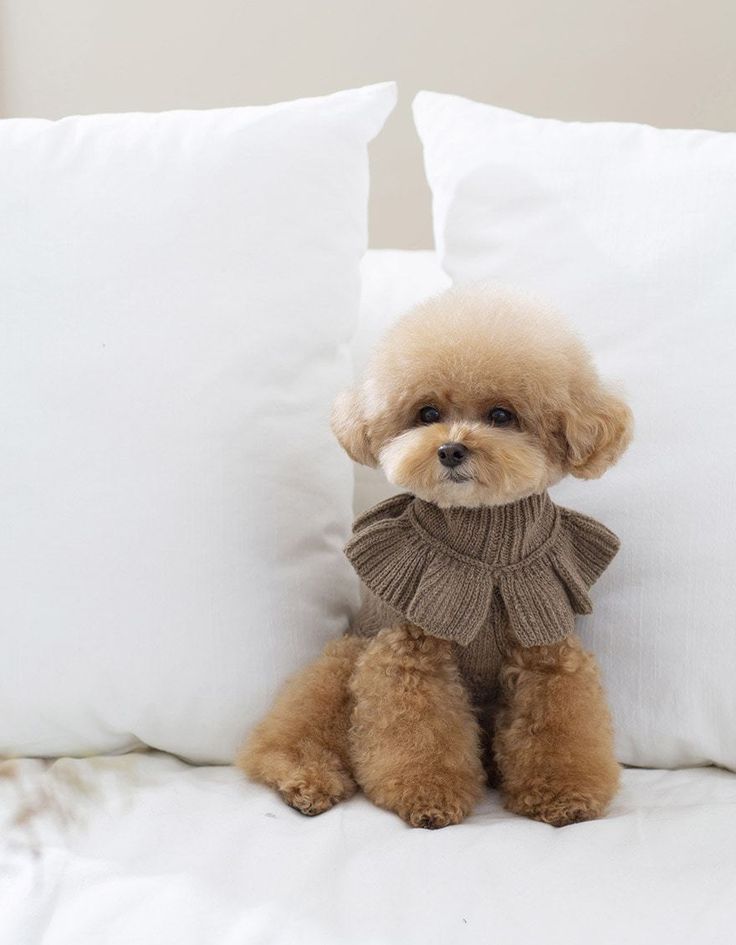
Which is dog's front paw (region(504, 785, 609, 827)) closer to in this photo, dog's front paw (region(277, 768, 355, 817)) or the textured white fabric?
the textured white fabric

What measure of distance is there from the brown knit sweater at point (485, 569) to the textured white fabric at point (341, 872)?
18 cm

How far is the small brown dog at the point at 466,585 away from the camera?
960 millimetres

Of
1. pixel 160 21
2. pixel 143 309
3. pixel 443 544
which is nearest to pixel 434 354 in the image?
pixel 443 544

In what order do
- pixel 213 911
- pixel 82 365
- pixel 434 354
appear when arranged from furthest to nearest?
1. pixel 82 365
2. pixel 434 354
3. pixel 213 911

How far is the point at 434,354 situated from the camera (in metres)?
0.98

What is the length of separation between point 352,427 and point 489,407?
139 mm

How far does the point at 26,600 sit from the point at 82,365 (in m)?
0.25

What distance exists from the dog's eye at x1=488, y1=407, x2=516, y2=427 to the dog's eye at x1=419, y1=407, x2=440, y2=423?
0.17ft

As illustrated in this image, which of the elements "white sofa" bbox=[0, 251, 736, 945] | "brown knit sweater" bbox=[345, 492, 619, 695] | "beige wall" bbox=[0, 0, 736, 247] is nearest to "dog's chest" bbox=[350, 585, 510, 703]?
"brown knit sweater" bbox=[345, 492, 619, 695]

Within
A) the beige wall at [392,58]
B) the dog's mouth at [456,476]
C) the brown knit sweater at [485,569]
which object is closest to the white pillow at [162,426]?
the brown knit sweater at [485,569]

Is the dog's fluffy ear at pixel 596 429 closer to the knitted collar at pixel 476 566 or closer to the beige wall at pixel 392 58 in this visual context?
the knitted collar at pixel 476 566

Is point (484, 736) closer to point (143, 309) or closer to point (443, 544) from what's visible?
point (443, 544)

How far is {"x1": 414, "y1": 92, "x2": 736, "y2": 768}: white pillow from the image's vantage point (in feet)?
3.56

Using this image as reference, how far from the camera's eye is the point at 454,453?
93 centimetres
